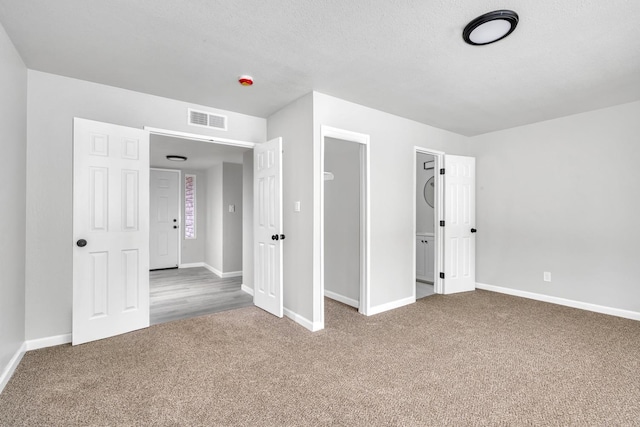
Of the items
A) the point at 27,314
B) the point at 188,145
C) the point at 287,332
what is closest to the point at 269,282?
the point at 287,332

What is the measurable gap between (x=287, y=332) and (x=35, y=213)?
2470 millimetres

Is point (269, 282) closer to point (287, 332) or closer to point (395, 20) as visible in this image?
point (287, 332)

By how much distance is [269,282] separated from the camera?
3623 millimetres

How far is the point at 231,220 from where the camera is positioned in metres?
6.20

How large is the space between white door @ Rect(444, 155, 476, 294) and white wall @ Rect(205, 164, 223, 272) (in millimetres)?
4120

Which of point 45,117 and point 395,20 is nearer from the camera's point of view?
point 395,20

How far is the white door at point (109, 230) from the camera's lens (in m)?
2.76

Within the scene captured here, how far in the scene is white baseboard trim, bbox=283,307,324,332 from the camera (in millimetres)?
3125

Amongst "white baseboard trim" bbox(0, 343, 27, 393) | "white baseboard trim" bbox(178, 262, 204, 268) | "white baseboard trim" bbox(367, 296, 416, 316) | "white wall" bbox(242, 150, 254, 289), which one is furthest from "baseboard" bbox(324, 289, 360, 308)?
"white baseboard trim" bbox(178, 262, 204, 268)

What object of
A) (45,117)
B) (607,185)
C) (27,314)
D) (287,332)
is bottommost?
(287,332)

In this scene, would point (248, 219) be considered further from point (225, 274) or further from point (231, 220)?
point (225, 274)

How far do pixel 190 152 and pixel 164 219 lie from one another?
7.67 feet

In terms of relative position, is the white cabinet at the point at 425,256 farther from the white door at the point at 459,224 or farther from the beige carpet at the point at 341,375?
the beige carpet at the point at 341,375

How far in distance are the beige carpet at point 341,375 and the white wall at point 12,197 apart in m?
0.34
